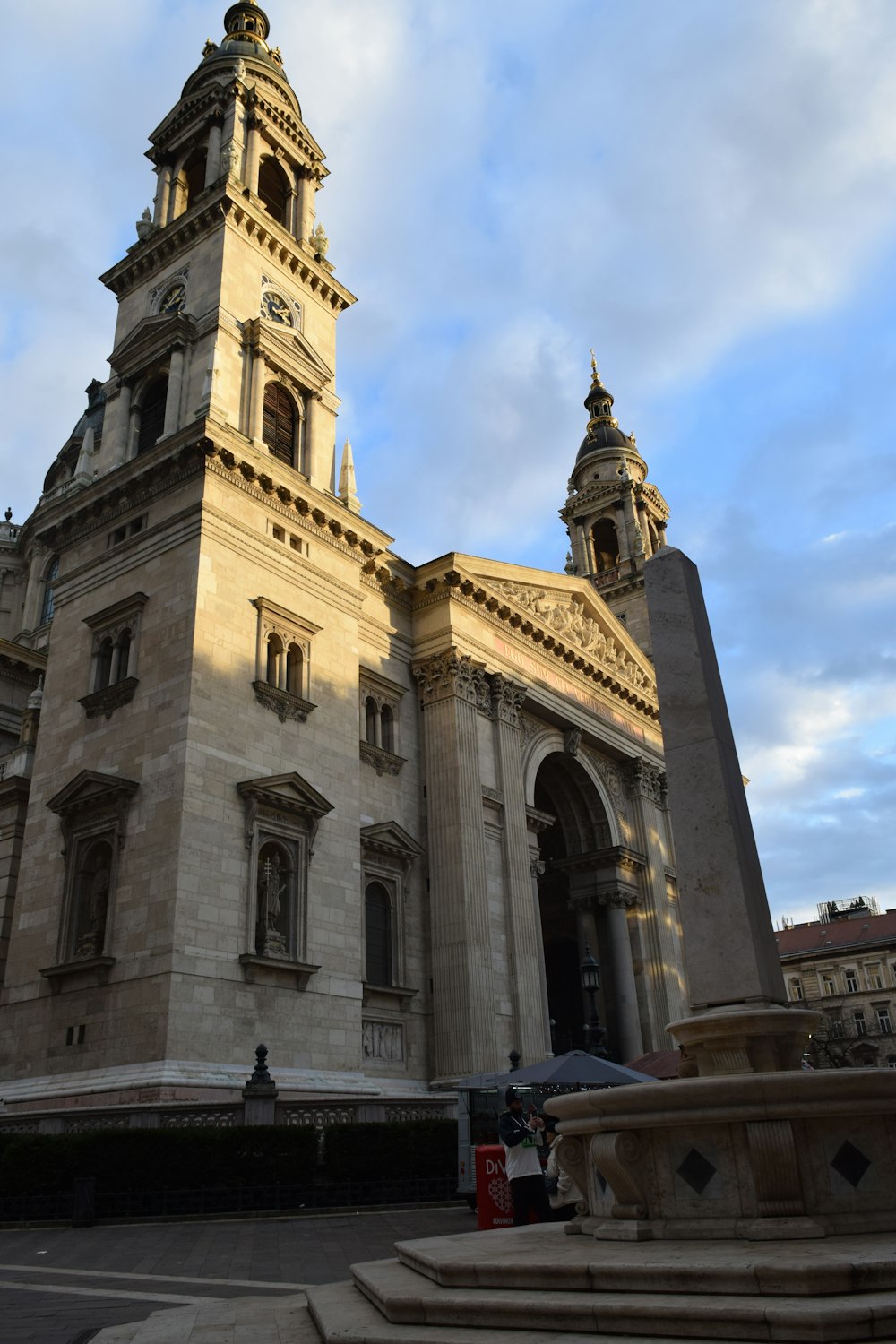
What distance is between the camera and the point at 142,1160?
17.5 meters

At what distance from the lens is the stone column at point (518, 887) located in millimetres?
29234

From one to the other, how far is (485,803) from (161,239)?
21.0m

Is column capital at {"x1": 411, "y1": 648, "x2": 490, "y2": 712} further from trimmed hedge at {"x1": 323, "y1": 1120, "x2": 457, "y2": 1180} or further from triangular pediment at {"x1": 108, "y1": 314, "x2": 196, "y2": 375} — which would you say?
trimmed hedge at {"x1": 323, "y1": 1120, "x2": 457, "y2": 1180}

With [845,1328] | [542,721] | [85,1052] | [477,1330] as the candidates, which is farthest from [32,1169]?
[542,721]

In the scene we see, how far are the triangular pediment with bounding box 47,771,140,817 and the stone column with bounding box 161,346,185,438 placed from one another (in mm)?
10462

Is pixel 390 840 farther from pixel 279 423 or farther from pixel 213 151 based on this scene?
pixel 213 151

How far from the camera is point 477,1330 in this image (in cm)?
666

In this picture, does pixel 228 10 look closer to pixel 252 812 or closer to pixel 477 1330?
pixel 252 812

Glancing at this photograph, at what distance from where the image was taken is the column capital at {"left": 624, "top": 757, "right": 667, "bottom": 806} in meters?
41.9

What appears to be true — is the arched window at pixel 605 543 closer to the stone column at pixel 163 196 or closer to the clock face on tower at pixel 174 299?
the stone column at pixel 163 196

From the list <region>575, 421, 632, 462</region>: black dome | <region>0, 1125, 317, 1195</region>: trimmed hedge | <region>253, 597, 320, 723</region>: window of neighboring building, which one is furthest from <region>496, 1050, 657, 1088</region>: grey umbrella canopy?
<region>575, 421, 632, 462</region>: black dome

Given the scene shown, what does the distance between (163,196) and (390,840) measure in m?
24.5

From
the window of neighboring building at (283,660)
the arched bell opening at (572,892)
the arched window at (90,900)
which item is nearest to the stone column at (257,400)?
the window of neighboring building at (283,660)

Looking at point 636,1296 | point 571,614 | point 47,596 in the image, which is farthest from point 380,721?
point 47,596
